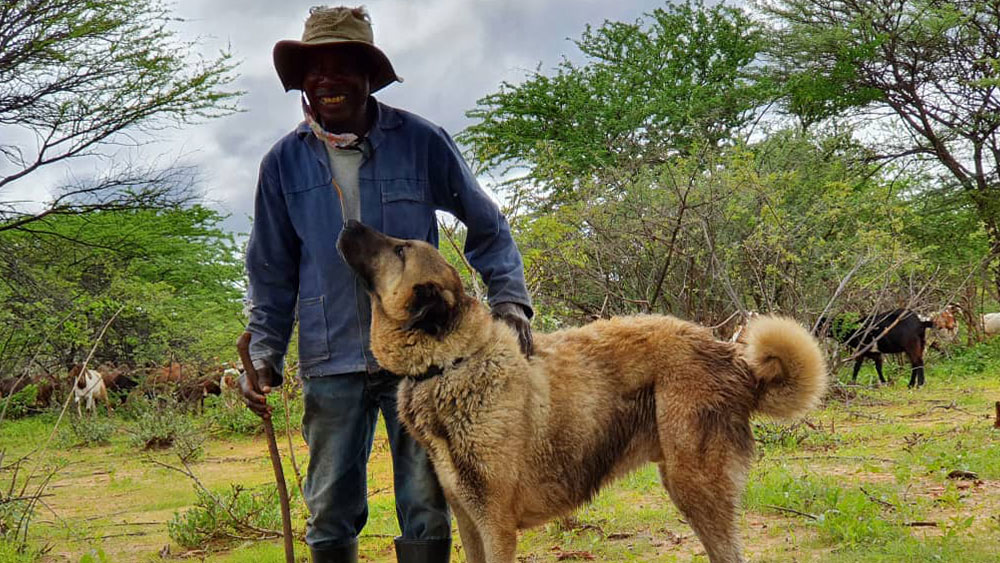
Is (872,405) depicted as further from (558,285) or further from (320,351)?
(320,351)

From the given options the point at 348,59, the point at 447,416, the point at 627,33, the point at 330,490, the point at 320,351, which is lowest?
the point at 330,490

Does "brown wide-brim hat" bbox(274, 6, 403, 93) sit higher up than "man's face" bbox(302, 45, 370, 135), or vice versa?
"brown wide-brim hat" bbox(274, 6, 403, 93)

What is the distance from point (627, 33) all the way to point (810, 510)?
23.5 m

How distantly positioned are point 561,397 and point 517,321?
347 mm

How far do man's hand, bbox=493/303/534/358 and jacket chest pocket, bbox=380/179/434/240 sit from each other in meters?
0.45

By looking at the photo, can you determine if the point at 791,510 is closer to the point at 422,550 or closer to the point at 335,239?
the point at 422,550

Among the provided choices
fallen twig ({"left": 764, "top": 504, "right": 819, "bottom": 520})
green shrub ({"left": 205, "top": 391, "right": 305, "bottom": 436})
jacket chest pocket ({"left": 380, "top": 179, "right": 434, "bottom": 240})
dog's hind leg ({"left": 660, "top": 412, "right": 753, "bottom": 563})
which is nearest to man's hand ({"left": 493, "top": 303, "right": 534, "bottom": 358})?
jacket chest pocket ({"left": 380, "top": 179, "right": 434, "bottom": 240})

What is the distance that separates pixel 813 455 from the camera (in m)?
7.14

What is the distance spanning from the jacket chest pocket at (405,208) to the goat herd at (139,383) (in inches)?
437

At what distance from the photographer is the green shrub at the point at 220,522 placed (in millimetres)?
5863

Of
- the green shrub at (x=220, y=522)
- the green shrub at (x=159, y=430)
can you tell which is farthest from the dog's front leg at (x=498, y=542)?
the green shrub at (x=159, y=430)

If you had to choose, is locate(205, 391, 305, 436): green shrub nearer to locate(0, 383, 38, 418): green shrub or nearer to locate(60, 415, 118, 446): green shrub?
locate(60, 415, 118, 446): green shrub

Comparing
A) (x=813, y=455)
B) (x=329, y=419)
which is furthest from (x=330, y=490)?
(x=813, y=455)

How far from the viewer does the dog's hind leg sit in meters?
3.29
